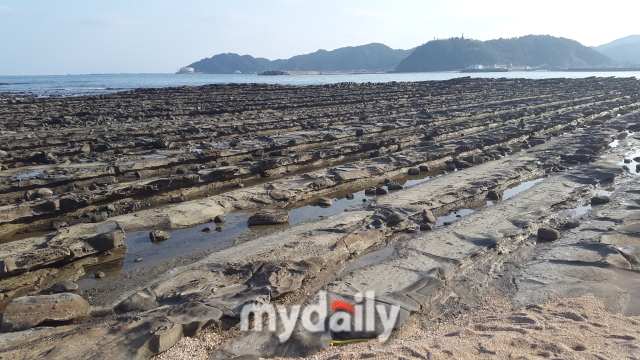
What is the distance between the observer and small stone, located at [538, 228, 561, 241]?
21.9ft

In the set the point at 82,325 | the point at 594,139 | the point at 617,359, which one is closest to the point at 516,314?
the point at 617,359

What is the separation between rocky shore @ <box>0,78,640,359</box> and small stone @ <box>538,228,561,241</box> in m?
0.03

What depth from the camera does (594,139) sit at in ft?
49.5

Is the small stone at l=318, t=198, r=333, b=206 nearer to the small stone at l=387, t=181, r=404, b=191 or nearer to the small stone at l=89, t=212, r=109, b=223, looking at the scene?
the small stone at l=387, t=181, r=404, b=191

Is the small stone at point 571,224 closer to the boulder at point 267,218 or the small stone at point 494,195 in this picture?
the small stone at point 494,195

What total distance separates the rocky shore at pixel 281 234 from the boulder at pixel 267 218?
0.13 ft

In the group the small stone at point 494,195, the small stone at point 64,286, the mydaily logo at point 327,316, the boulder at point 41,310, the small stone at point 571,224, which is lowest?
the small stone at point 494,195

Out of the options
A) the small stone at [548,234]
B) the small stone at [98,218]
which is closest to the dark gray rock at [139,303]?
the small stone at [98,218]

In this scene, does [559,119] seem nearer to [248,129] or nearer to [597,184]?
[597,184]

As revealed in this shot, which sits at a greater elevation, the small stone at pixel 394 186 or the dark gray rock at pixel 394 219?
the dark gray rock at pixel 394 219

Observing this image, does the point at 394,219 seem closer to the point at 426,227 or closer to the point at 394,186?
the point at 426,227

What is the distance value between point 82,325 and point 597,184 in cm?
1001

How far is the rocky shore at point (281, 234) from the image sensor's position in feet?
14.7

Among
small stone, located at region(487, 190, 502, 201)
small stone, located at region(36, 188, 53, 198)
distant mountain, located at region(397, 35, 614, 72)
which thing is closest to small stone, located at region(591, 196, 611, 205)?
small stone, located at region(487, 190, 502, 201)
